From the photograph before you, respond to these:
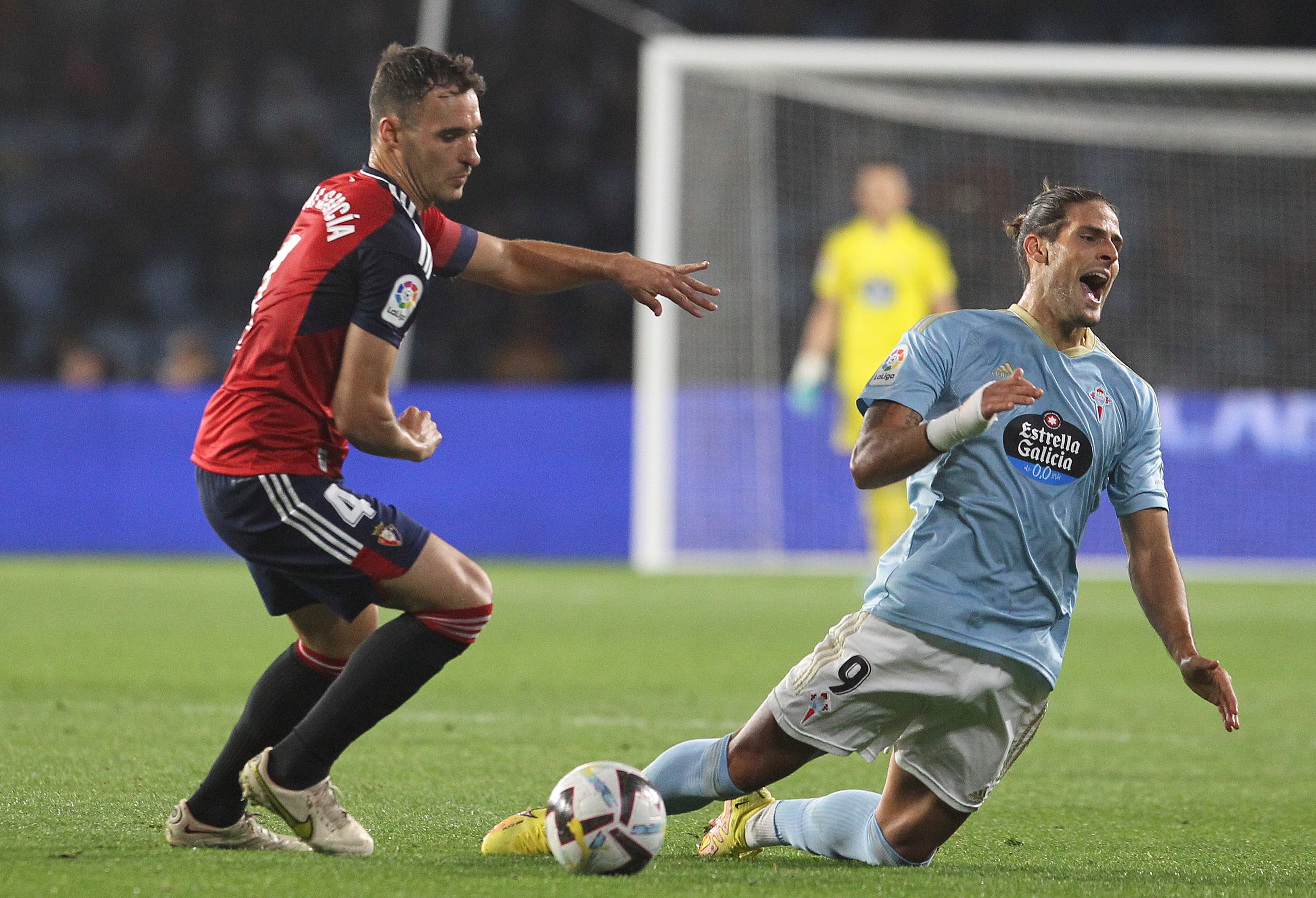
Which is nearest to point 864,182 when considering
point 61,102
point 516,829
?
point 516,829

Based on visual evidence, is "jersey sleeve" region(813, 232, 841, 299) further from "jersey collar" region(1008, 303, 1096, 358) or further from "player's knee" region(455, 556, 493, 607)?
"player's knee" region(455, 556, 493, 607)

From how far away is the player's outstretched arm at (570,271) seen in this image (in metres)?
3.64

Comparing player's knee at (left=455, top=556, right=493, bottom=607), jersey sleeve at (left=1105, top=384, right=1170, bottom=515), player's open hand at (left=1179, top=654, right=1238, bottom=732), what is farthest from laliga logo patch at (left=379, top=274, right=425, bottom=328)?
player's open hand at (left=1179, top=654, right=1238, bottom=732)

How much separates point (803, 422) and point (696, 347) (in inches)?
40.4

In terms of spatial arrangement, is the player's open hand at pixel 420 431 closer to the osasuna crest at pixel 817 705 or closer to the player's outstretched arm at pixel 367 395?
the player's outstretched arm at pixel 367 395

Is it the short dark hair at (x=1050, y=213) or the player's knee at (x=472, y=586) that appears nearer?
the player's knee at (x=472, y=586)

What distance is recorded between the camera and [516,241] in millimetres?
3871

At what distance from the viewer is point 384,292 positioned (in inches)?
128

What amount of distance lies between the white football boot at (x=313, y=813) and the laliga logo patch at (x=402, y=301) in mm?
957

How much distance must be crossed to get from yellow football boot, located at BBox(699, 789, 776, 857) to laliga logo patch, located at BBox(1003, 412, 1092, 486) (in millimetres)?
941

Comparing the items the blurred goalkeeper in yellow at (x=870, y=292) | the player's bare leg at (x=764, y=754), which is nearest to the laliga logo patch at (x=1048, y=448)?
the player's bare leg at (x=764, y=754)

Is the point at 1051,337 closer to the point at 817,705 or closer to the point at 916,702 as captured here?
the point at 916,702

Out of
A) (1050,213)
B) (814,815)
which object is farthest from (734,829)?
(1050,213)

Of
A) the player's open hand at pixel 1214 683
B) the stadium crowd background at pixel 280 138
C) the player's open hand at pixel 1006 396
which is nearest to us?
the player's open hand at pixel 1006 396
